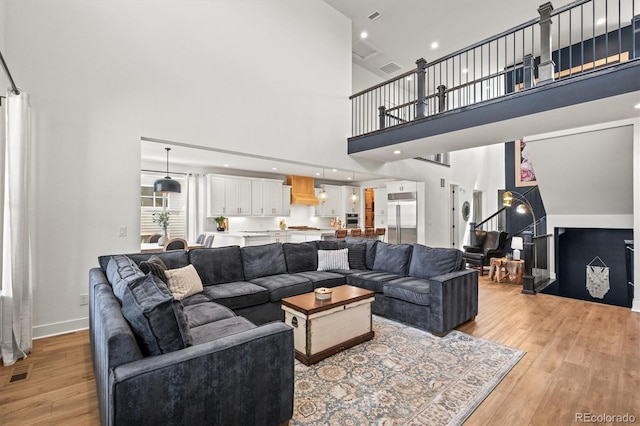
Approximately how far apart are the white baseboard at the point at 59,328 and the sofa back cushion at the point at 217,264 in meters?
1.38

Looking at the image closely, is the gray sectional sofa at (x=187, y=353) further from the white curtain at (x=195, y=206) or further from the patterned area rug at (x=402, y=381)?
the white curtain at (x=195, y=206)

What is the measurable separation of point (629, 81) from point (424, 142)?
2601mm

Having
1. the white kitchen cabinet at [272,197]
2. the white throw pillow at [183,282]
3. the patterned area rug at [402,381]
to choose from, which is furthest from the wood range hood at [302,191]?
the patterned area rug at [402,381]

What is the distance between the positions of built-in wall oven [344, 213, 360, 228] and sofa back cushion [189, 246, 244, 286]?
6.39m

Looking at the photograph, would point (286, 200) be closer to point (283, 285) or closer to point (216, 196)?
point (216, 196)

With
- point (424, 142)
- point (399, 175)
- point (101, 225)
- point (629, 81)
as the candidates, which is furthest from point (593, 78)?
point (101, 225)

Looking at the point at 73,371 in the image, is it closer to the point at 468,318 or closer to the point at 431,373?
the point at 431,373

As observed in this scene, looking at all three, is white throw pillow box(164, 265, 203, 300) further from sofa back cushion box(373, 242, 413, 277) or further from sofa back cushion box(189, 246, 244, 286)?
sofa back cushion box(373, 242, 413, 277)

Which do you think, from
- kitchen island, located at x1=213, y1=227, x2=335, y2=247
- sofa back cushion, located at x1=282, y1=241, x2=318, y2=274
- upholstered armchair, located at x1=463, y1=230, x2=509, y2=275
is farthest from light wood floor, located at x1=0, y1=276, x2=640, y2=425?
kitchen island, located at x1=213, y1=227, x2=335, y2=247

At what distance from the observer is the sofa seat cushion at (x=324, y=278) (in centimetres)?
393

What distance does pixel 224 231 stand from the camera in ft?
25.0

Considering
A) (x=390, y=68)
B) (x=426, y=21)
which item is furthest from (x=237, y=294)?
(x=390, y=68)

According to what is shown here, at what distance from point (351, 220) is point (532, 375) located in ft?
25.7

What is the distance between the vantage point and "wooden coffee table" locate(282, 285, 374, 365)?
104 inches
